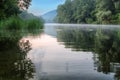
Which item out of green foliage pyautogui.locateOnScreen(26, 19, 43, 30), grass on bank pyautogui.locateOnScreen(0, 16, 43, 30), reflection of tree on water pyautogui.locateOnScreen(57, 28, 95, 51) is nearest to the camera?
reflection of tree on water pyautogui.locateOnScreen(57, 28, 95, 51)

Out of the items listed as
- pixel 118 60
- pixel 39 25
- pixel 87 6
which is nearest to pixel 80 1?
pixel 87 6

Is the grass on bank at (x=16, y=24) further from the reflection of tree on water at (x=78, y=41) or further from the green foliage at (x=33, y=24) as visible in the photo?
the reflection of tree on water at (x=78, y=41)

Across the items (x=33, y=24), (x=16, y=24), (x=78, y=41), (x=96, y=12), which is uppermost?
(x=96, y=12)

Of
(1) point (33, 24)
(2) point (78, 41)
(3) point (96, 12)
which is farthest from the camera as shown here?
(3) point (96, 12)

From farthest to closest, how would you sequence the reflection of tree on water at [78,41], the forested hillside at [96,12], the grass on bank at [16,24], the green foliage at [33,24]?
the forested hillside at [96,12] < the green foliage at [33,24] < the grass on bank at [16,24] < the reflection of tree on water at [78,41]

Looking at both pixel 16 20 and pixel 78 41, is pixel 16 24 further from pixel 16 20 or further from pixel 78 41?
pixel 78 41

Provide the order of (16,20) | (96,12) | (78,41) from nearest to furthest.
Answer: (78,41) < (16,20) < (96,12)

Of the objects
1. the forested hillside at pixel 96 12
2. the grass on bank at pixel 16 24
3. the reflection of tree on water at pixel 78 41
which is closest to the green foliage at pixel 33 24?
the grass on bank at pixel 16 24

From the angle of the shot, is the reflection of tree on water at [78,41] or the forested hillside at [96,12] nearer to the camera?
the reflection of tree on water at [78,41]

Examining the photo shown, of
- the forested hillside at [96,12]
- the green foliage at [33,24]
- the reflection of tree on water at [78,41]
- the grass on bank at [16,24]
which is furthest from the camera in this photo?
the forested hillside at [96,12]

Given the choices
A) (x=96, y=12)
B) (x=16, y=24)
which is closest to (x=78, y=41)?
(x=16, y=24)

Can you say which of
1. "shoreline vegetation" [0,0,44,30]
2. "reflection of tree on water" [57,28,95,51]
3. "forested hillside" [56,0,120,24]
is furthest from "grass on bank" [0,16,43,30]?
"forested hillside" [56,0,120,24]

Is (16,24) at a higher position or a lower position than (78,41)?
higher

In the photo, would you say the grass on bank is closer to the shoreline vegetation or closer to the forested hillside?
the shoreline vegetation
